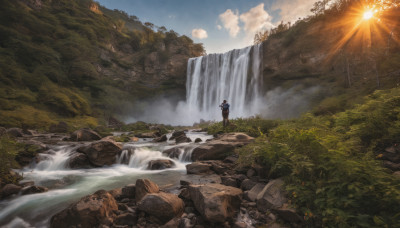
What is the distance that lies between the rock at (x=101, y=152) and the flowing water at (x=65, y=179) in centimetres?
35

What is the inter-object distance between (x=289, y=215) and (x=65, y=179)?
24.9 ft

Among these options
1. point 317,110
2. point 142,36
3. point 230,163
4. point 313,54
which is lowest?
point 230,163

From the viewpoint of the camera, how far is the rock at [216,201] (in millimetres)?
3305

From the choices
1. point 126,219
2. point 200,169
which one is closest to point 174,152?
point 200,169

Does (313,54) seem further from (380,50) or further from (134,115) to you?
(134,115)

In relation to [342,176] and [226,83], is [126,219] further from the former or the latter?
[226,83]

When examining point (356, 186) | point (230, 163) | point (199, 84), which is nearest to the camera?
point (356, 186)

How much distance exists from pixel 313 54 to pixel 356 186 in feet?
94.5

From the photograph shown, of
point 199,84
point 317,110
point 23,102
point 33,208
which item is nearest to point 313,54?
point 317,110

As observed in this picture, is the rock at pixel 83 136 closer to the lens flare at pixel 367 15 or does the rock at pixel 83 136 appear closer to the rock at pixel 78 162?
the rock at pixel 78 162

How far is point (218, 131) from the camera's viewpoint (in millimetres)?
14539

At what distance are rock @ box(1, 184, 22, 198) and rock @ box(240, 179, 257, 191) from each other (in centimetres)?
620

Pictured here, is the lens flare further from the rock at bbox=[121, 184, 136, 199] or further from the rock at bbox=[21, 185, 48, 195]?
the rock at bbox=[21, 185, 48, 195]

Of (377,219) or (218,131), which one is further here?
(218,131)
